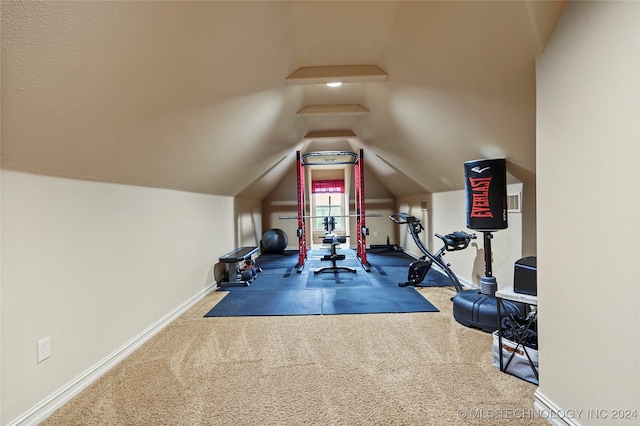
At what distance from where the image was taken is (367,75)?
8.48 feet

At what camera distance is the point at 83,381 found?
5.75ft

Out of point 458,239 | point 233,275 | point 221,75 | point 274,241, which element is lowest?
point 233,275

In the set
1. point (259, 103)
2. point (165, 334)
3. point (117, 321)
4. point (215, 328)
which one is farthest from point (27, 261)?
point (259, 103)

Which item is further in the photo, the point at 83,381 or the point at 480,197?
the point at 480,197

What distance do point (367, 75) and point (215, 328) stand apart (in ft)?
9.46


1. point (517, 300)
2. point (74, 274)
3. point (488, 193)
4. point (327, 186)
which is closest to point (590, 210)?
point (517, 300)

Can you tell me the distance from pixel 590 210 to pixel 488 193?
1.31 metres

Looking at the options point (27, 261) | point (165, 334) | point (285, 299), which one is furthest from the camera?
point (285, 299)

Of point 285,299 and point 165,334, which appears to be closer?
point 165,334

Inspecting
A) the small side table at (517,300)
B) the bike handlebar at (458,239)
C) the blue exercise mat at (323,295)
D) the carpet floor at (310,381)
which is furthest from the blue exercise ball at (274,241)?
the small side table at (517,300)

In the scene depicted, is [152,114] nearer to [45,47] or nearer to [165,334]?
[45,47]

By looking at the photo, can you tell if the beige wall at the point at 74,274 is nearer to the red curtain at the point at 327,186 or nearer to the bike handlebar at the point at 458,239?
the bike handlebar at the point at 458,239

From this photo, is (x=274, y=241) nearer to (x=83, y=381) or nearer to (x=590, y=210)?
(x=83, y=381)

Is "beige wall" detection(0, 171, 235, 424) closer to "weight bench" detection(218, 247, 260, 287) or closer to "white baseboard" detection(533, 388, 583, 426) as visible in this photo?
"weight bench" detection(218, 247, 260, 287)
